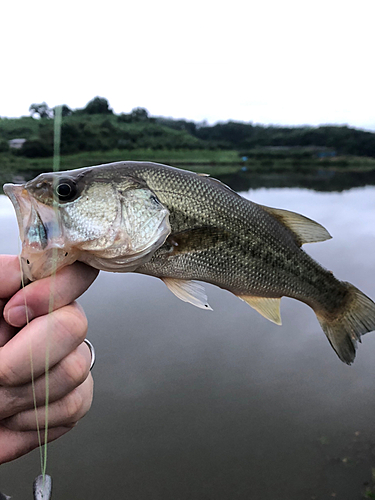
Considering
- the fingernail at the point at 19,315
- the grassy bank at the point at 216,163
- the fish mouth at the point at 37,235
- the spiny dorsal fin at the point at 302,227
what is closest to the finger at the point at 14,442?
the fingernail at the point at 19,315

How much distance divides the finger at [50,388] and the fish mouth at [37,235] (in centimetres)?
29

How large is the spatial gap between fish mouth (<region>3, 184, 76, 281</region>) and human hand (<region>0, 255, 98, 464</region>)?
0.04 m

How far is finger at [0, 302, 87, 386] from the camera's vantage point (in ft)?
3.25

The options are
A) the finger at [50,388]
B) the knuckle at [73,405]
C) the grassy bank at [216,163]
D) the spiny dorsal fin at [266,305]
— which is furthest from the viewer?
the grassy bank at [216,163]

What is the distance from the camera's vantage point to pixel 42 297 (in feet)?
3.34

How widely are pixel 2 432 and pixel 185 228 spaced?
93 cm

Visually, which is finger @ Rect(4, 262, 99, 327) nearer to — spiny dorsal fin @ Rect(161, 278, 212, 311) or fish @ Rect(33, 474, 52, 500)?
spiny dorsal fin @ Rect(161, 278, 212, 311)

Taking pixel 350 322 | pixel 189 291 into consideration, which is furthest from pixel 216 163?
pixel 189 291

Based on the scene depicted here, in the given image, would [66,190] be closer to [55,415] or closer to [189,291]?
[189,291]

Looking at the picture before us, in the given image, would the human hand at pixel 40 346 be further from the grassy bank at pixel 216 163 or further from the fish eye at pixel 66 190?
the grassy bank at pixel 216 163

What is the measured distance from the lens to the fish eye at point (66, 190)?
1.07 m

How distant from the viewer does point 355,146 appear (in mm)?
24516

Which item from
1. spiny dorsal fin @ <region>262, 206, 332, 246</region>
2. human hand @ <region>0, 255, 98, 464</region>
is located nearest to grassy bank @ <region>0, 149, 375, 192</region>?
spiny dorsal fin @ <region>262, 206, 332, 246</region>

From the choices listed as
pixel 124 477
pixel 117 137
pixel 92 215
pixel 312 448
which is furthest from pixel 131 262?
pixel 117 137
